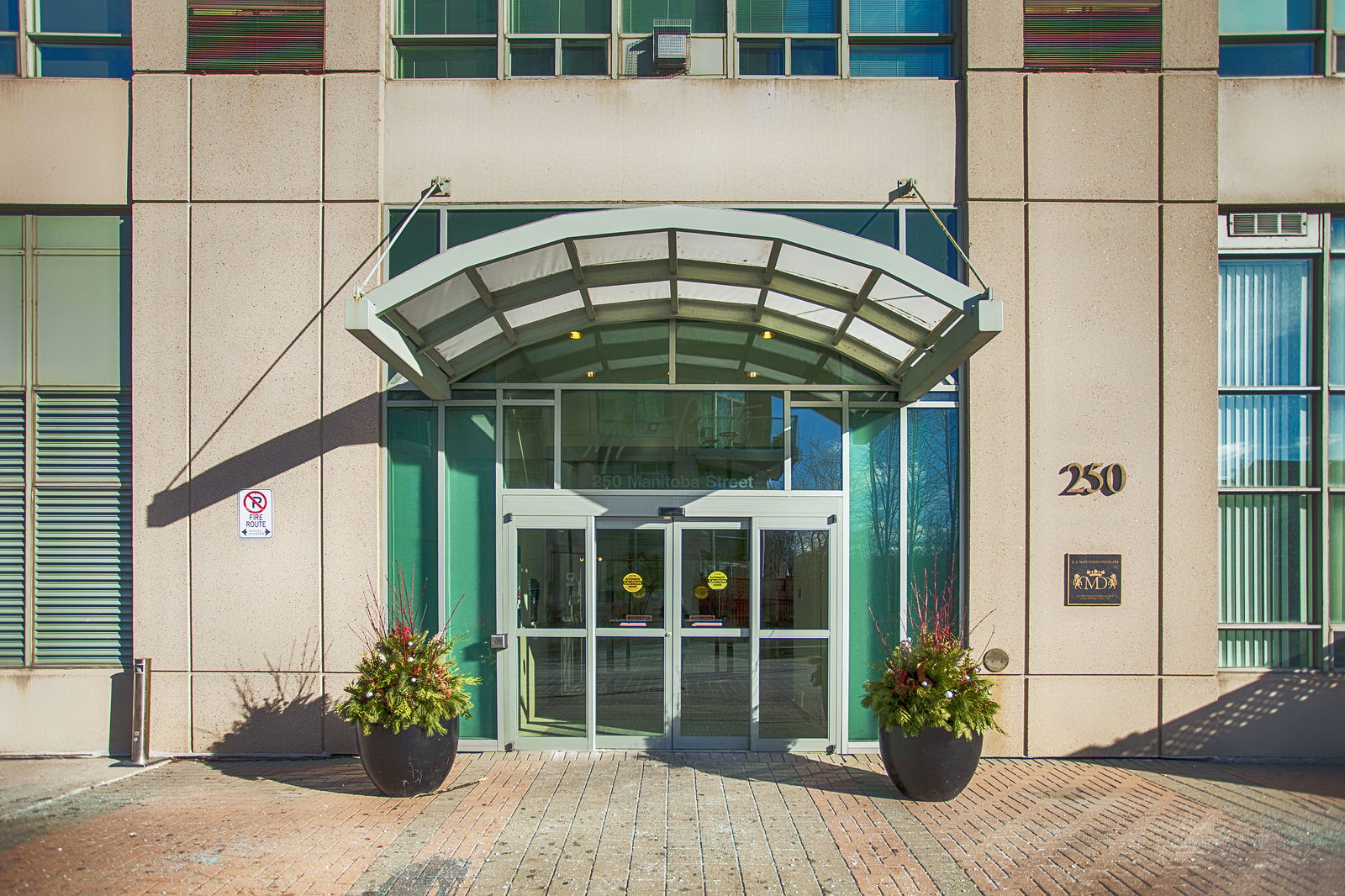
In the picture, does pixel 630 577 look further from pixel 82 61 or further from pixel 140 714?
pixel 82 61

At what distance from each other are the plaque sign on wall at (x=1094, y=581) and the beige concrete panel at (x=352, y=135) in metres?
7.07

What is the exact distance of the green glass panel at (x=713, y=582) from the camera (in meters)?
7.80

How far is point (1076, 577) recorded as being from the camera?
754 cm

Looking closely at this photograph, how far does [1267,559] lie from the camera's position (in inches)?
309

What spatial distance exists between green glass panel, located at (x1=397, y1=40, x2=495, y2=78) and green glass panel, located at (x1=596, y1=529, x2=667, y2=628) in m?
4.53

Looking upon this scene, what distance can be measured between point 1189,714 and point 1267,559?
162 centimetres

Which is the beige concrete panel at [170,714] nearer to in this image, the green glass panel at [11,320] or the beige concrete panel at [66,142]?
the green glass panel at [11,320]

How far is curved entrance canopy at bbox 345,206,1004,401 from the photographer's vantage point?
5.96 metres

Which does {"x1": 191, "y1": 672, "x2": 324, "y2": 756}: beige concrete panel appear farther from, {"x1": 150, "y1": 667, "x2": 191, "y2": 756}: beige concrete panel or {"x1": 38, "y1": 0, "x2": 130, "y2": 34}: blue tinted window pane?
{"x1": 38, "y1": 0, "x2": 130, "y2": 34}: blue tinted window pane

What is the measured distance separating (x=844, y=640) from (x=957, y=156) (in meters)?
4.53

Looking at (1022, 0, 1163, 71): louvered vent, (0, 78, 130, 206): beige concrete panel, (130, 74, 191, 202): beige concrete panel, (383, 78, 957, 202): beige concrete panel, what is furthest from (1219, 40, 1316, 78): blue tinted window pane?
(0, 78, 130, 206): beige concrete panel

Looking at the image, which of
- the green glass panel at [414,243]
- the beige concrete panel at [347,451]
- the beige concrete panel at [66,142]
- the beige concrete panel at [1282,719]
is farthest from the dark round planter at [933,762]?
the beige concrete panel at [66,142]

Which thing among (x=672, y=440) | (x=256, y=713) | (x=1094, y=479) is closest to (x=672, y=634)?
(x=672, y=440)

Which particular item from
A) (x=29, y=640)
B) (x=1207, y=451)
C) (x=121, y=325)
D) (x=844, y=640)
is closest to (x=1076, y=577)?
(x=1207, y=451)
